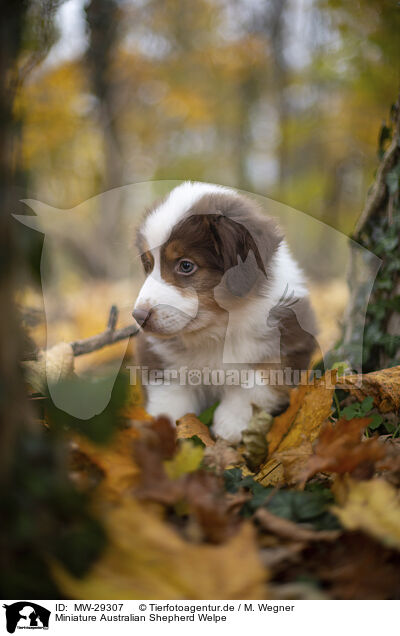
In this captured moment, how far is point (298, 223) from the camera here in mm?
2072

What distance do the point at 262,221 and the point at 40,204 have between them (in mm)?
807

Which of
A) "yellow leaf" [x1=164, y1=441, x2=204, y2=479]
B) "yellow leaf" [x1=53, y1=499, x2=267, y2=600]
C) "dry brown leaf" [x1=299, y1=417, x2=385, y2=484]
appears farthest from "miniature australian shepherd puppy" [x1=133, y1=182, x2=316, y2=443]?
"yellow leaf" [x1=53, y1=499, x2=267, y2=600]

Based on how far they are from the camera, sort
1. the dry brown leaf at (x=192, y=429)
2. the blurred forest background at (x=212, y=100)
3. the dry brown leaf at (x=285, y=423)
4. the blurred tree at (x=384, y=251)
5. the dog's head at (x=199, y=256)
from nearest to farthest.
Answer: the dry brown leaf at (x=285, y=423) → the dry brown leaf at (x=192, y=429) → the dog's head at (x=199, y=256) → the blurred tree at (x=384, y=251) → the blurred forest background at (x=212, y=100)

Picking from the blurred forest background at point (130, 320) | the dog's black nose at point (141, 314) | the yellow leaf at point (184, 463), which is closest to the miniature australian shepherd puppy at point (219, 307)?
the dog's black nose at point (141, 314)

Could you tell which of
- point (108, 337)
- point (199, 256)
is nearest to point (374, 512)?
point (199, 256)

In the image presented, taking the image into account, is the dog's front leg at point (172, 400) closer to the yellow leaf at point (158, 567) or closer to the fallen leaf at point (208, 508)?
the fallen leaf at point (208, 508)

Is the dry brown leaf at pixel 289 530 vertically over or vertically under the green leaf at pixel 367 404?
under

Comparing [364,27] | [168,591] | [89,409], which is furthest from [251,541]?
[364,27]

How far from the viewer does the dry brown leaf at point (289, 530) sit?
884 mm

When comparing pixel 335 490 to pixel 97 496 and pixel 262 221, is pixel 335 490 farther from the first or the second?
pixel 262 221

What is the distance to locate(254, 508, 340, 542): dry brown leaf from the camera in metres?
0.88
